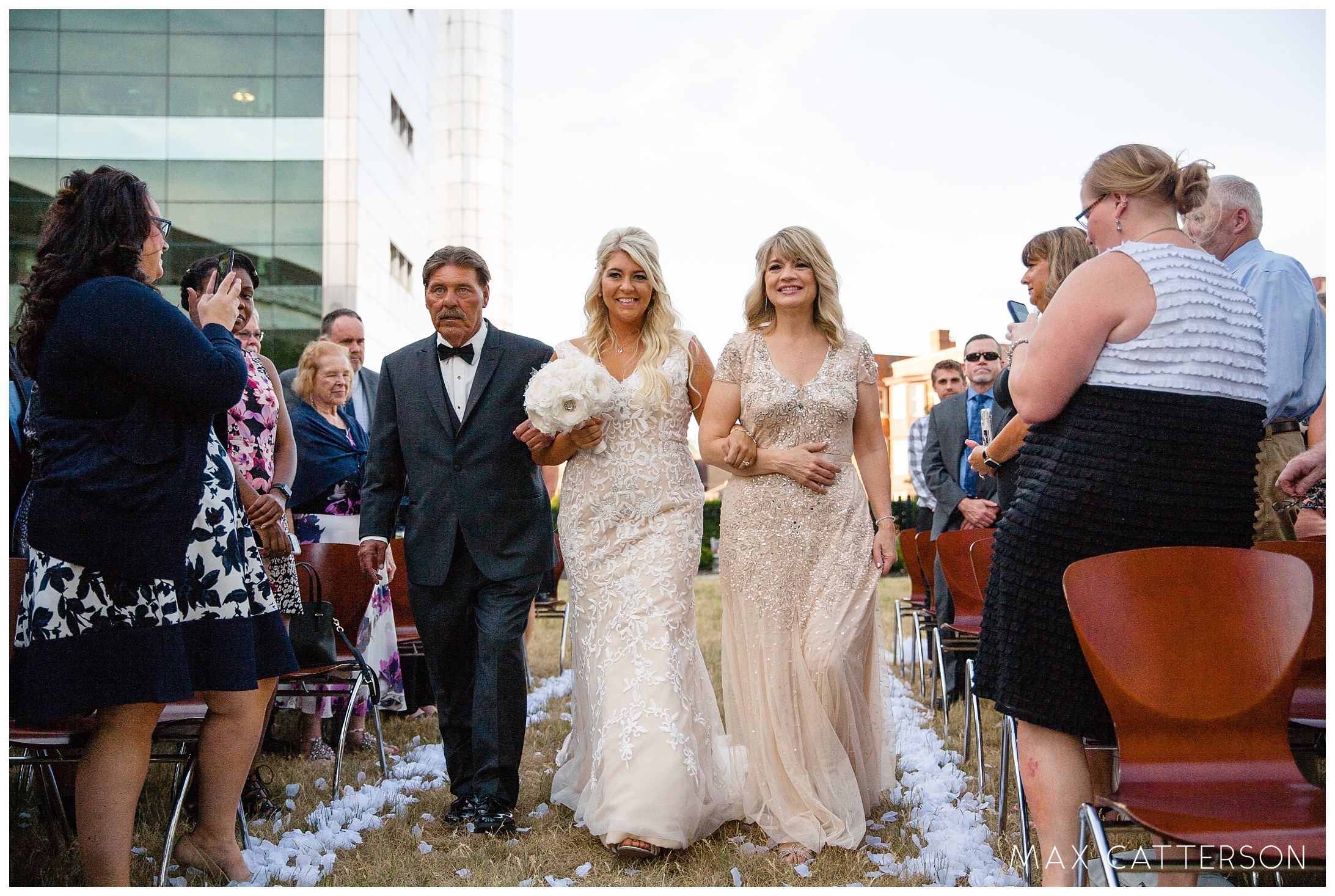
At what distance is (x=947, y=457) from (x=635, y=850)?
4.70 m

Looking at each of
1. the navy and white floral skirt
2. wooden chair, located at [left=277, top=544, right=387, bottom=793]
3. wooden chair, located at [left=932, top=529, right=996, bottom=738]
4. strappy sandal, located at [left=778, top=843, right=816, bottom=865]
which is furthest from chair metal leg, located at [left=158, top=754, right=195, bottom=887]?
wooden chair, located at [left=932, top=529, right=996, bottom=738]

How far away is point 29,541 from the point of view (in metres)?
2.93

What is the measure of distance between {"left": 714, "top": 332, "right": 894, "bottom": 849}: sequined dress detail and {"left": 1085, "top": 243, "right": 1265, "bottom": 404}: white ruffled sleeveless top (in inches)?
65.1

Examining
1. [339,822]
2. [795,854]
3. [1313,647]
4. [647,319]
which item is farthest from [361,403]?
[1313,647]

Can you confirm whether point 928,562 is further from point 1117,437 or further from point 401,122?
point 401,122

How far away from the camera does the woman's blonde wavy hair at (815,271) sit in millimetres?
4285

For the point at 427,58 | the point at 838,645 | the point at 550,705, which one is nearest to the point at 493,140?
the point at 427,58

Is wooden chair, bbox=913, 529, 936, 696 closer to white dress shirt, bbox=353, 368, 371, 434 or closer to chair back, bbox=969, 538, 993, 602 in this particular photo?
chair back, bbox=969, 538, 993, 602

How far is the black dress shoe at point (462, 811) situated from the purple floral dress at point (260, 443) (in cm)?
111

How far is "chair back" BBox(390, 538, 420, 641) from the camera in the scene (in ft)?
21.0

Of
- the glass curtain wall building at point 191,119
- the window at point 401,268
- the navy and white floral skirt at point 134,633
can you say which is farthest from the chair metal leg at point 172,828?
the window at point 401,268

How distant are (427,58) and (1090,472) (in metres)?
32.7

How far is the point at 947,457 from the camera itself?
7.55 meters

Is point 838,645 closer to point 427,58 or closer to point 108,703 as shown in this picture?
point 108,703
